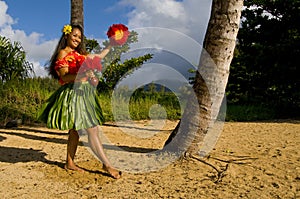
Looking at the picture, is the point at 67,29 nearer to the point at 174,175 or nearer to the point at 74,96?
the point at 74,96

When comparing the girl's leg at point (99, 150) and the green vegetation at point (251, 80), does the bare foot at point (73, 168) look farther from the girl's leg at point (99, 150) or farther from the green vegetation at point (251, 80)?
the green vegetation at point (251, 80)

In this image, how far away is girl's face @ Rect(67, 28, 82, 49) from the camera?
3359 millimetres

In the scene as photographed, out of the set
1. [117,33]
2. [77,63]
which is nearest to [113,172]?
[77,63]

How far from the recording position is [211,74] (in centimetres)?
327

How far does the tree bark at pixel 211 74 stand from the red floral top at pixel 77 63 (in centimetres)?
106

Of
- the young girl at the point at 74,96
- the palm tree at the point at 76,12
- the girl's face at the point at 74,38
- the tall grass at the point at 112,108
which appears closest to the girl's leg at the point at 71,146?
the young girl at the point at 74,96

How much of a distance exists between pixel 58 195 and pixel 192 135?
146 cm

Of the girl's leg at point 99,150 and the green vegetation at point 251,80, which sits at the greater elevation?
the green vegetation at point 251,80

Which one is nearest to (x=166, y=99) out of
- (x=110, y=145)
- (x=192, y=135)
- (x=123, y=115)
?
(x=123, y=115)

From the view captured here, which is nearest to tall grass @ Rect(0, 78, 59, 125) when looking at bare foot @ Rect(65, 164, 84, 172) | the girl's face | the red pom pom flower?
bare foot @ Rect(65, 164, 84, 172)

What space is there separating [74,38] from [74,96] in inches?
24.1

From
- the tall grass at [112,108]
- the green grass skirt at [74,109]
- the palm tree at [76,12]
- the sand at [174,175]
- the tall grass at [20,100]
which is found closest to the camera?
the sand at [174,175]

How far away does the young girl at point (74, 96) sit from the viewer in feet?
10.5

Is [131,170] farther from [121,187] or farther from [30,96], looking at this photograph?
[30,96]
